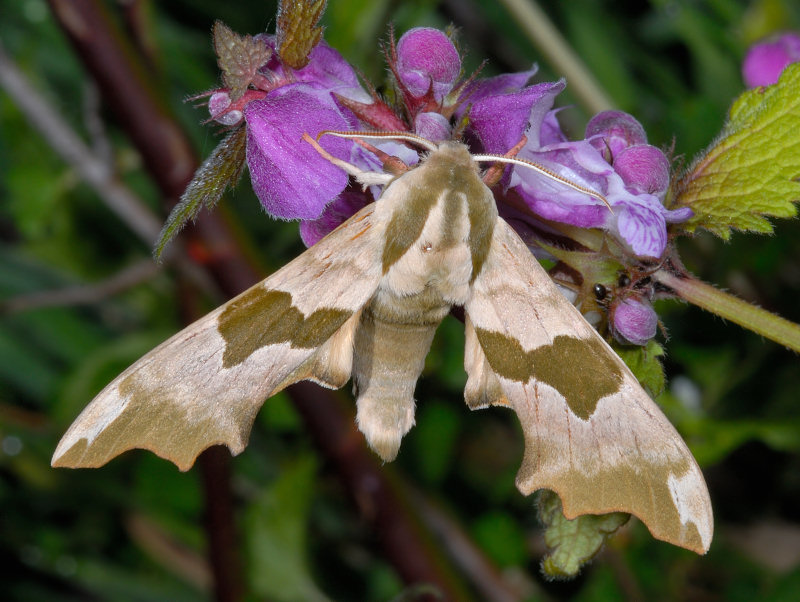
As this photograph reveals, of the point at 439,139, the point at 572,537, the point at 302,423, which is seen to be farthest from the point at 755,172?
the point at 302,423

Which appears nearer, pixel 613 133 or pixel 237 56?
pixel 237 56

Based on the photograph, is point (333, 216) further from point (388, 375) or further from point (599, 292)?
point (599, 292)

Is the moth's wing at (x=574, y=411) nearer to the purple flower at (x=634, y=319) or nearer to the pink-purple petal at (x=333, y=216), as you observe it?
the purple flower at (x=634, y=319)

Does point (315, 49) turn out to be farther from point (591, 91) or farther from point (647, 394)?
point (591, 91)

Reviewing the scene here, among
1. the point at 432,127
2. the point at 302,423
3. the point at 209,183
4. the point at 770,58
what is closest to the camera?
the point at 209,183

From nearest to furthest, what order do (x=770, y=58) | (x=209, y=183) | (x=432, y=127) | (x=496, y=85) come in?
(x=209, y=183) < (x=432, y=127) < (x=496, y=85) < (x=770, y=58)

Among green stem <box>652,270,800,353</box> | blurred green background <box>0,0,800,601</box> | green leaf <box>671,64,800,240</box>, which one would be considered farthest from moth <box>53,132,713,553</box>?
blurred green background <box>0,0,800,601</box>

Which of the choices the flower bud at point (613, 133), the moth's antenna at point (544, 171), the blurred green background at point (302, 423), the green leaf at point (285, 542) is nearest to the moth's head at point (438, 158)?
the moth's antenna at point (544, 171)
